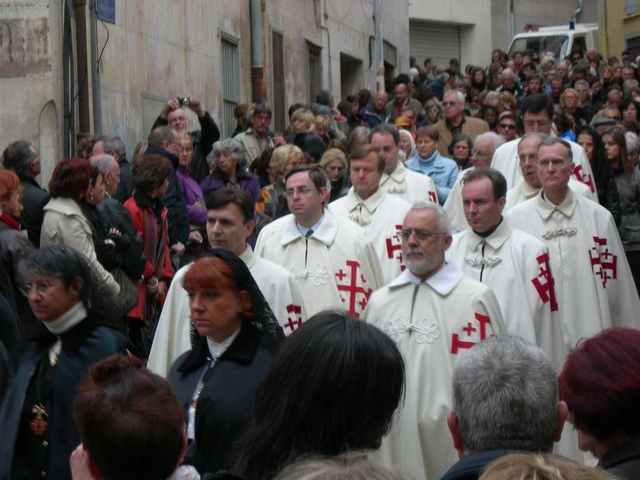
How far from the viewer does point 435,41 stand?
4644cm

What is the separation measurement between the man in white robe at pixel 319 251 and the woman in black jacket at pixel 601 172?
360 cm

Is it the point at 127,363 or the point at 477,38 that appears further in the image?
the point at 477,38

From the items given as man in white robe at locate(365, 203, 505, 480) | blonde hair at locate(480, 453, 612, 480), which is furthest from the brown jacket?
blonde hair at locate(480, 453, 612, 480)

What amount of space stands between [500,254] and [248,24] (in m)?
13.7

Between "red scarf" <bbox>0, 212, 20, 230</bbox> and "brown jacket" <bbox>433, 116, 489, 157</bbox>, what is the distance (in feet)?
27.1

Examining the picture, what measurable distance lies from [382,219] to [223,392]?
5.02 m

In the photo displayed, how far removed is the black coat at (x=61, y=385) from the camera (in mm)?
5469

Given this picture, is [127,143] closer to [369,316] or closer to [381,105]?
[381,105]

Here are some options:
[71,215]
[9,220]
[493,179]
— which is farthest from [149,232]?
[493,179]

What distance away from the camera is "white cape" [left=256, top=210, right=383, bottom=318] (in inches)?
345

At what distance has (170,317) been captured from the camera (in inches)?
274

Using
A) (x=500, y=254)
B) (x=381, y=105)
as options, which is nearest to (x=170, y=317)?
(x=500, y=254)

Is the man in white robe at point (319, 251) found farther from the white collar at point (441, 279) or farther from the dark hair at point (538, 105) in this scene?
the dark hair at point (538, 105)

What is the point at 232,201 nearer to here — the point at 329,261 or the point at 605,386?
the point at 329,261
